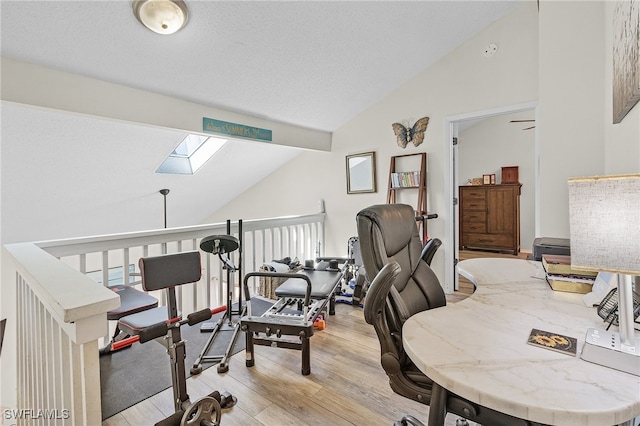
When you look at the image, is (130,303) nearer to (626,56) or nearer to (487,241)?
(626,56)

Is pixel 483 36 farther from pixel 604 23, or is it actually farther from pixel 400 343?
pixel 400 343

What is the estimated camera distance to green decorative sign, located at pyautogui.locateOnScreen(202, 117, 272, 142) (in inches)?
126

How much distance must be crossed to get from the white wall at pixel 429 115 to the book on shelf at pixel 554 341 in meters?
2.72

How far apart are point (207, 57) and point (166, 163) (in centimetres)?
188

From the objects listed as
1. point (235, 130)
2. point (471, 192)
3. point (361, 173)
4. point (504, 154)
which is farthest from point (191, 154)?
point (504, 154)

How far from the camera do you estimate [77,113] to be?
2373 mm

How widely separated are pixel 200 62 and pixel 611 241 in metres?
2.84

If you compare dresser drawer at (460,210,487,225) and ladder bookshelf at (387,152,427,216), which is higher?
ladder bookshelf at (387,152,427,216)

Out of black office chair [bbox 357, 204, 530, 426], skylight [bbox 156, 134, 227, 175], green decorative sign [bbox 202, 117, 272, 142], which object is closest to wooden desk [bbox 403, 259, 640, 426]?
black office chair [bbox 357, 204, 530, 426]

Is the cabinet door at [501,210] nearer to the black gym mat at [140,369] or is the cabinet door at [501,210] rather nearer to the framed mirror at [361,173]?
the framed mirror at [361,173]

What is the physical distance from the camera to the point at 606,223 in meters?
0.84

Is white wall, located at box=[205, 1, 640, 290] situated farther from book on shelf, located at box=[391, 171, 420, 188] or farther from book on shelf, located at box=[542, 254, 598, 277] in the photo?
book on shelf, located at box=[542, 254, 598, 277]

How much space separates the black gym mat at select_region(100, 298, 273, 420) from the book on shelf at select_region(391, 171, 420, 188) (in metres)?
2.50

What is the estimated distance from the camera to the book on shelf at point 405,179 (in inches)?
147
